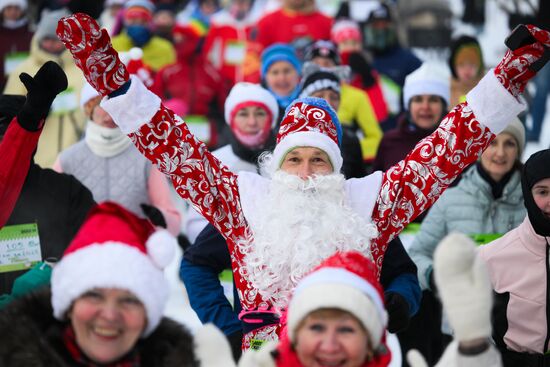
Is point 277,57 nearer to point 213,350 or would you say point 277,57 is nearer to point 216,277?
point 216,277

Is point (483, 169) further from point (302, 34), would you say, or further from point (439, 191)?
point (302, 34)

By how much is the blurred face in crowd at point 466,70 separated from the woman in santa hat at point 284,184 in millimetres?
4049

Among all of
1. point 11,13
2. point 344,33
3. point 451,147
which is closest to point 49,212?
point 451,147

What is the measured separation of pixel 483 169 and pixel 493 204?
0.22 meters

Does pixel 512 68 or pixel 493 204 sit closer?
pixel 512 68

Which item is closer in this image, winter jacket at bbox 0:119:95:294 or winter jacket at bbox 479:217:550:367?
winter jacket at bbox 479:217:550:367

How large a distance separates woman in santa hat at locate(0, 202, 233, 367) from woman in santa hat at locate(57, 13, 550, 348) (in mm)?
949

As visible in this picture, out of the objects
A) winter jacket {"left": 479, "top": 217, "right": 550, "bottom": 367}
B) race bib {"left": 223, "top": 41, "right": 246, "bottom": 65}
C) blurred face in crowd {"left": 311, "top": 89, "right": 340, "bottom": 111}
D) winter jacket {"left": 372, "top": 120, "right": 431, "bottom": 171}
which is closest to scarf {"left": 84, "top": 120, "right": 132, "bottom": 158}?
blurred face in crowd {"left": 311, "top": 89, "right": 340, "bottom": 111}

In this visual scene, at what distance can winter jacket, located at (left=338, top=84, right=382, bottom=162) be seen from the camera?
9.25 meters

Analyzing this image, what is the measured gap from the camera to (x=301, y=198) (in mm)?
5004

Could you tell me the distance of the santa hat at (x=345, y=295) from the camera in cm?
394

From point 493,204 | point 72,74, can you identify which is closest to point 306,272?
point 493,204

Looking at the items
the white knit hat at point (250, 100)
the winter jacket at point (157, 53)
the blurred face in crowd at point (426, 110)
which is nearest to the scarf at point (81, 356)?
the white knit hat at point (250, 100)

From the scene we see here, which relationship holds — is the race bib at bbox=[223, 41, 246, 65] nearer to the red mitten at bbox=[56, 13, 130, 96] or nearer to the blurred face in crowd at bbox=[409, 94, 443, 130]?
the blurred face in crowd at bbox=[409, 94, 443, 130]
